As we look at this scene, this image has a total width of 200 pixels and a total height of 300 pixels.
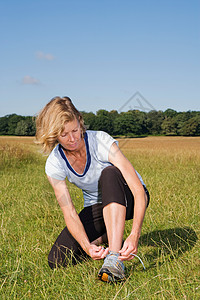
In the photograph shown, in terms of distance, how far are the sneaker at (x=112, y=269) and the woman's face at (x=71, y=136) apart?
0.94 m

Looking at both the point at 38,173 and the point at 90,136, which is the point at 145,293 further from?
the point at 38,173

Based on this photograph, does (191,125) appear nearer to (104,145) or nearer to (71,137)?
(104,145)

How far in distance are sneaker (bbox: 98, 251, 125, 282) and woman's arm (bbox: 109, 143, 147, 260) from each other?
0.17 feet

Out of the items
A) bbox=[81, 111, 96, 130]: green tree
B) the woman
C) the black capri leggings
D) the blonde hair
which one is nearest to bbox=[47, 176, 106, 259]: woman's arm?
the woman

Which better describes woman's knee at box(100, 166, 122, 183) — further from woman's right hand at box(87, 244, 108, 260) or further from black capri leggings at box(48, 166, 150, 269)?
woman's right hand at box(87, 244, 108, 260)

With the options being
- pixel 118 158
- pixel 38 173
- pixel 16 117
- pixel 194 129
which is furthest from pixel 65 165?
pixel 16 117

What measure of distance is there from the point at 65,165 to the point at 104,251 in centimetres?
86

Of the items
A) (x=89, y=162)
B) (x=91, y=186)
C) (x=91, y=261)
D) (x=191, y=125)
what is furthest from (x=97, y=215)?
(x=191, y=125)

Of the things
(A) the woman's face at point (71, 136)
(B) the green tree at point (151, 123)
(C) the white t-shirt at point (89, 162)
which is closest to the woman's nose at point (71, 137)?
(A) the woman's face at point (71, 136)

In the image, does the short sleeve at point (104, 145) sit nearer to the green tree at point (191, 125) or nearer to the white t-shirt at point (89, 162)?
the white t-shirt at point (89, 162)

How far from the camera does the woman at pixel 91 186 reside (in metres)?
2.17

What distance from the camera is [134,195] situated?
2334 millimetres

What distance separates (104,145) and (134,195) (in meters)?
0.52

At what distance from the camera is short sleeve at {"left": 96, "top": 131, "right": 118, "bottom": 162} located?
2.55m
